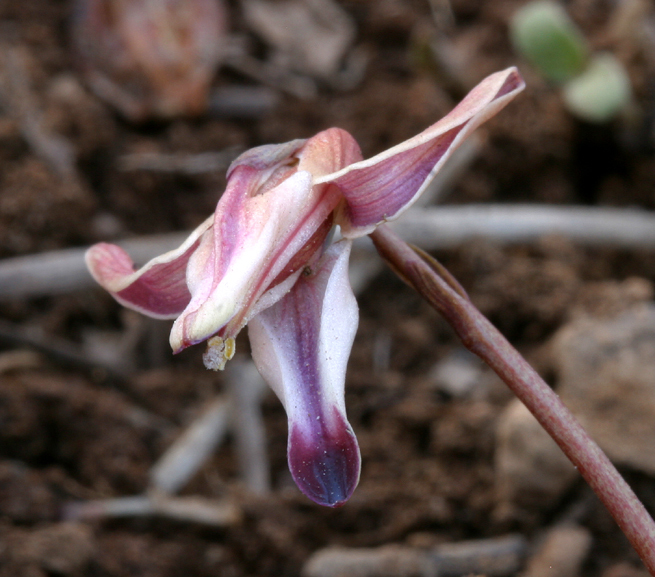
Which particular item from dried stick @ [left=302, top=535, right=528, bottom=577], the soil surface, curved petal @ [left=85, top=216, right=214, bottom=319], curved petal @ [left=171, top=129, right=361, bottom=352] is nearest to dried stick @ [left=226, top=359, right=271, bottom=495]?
the soil surface

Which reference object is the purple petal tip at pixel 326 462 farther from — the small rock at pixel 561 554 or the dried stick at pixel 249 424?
the dried stick at pixel 249 424

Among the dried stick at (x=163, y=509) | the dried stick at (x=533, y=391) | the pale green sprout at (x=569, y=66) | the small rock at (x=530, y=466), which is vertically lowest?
the dried stick at (x=533, y=391)

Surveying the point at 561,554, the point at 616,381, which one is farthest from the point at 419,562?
the point at 616,381

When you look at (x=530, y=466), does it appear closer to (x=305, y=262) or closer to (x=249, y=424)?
(x=249, y=424)

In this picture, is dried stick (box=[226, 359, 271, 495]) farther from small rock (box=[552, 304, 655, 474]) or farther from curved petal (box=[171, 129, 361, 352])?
curved petal (box=[171, 129, 361, 352])

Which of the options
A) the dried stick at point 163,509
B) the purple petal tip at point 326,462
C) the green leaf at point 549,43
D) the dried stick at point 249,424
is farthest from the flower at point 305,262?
the green leaf at point 549,43

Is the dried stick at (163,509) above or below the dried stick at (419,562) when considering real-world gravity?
above
